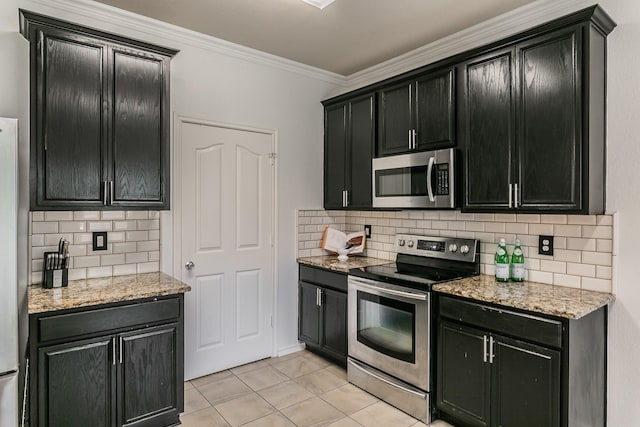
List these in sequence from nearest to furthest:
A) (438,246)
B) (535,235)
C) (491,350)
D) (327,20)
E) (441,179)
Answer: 1. (491,350)
2. (535,235)
3. (441,179)
4. (327,20)
5. (438,246)

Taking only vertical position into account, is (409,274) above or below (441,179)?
below

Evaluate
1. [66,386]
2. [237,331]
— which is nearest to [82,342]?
[66,386]

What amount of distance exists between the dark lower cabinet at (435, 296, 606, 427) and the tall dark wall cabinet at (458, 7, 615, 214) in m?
0.67

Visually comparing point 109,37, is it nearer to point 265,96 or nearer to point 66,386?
point 265,96

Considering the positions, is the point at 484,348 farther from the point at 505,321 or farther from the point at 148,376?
the point at 148,376

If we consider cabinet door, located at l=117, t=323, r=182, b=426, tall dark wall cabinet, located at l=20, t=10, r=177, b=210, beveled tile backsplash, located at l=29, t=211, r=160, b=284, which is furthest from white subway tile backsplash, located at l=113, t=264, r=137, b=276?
cabinet door, located at l=117, t=323, r=182, b=426

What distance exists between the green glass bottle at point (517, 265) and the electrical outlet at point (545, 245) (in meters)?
0.12

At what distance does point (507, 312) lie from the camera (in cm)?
212

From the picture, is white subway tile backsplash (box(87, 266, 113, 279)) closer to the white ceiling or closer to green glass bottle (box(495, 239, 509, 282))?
the white ceiling

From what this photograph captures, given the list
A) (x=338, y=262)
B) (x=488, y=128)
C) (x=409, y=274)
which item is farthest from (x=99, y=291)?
(x=488, y=128)

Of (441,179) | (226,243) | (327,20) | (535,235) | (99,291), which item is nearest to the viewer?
(99,291)

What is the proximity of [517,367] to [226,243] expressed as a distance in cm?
229

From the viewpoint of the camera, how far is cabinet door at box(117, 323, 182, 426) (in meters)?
2.25

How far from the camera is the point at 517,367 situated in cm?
209
